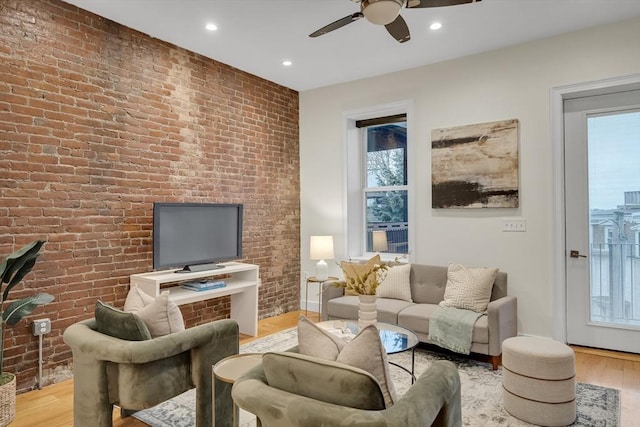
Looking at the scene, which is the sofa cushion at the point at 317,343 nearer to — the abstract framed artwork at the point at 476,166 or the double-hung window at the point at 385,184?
the abstract framed artwork at the point at 476,166

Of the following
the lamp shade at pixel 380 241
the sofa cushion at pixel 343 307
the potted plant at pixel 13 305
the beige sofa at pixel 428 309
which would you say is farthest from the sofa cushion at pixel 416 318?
the potted plant at pixel 13 305

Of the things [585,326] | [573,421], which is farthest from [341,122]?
[573,421]

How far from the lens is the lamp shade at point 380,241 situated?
203 inches

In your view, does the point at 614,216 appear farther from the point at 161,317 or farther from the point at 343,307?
the point at 161,317

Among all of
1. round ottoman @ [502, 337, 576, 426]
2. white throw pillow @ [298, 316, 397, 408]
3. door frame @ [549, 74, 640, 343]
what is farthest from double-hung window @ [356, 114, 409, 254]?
white throw pillow @ [298, 316, 397, 408]

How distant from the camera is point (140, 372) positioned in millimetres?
2131

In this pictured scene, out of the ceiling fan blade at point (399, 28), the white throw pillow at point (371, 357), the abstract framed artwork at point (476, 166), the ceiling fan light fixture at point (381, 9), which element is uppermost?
the ceiling fan blade at point (399, 28)

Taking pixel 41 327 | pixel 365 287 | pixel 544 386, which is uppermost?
pixel 365 287

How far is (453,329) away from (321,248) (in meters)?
1.92

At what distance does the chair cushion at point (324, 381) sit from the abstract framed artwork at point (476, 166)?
3259 mm

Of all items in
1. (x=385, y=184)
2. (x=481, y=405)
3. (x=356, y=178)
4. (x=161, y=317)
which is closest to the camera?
(x=161, y=317)

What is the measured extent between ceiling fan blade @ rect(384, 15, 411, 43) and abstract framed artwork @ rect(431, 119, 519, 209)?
1.67 metres

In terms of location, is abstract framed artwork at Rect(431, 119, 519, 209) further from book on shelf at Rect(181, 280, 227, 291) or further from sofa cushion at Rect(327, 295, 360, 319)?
book on shelf at Rect(181, 280, 227, 291)

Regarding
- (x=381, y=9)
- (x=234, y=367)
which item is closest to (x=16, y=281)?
(x=234, y=367)
